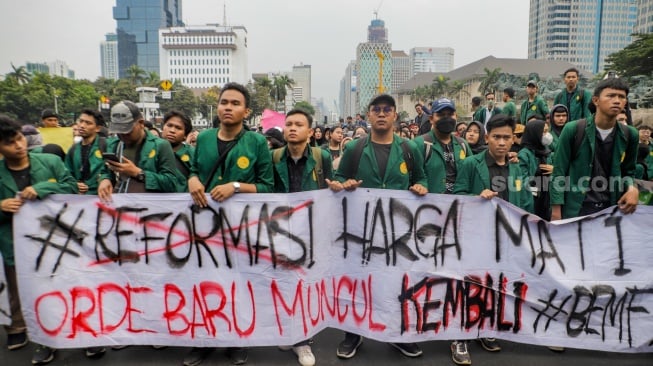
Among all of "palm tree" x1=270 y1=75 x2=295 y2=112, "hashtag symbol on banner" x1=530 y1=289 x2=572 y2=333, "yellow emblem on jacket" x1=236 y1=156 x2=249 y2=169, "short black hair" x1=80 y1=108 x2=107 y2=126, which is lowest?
"hashtag symbol on banner" x1=530 y1=289 x2=572 y2=333

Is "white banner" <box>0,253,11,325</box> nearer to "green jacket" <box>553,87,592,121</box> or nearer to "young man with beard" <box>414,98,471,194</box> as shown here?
"young man with beard" <box>414,98,471,194</box>

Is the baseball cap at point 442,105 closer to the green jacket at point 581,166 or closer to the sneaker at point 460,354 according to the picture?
the green jacket at point 581,166

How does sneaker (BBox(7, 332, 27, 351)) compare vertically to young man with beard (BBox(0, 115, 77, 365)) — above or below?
below

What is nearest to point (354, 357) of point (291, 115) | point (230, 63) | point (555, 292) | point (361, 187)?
point (361, 187)

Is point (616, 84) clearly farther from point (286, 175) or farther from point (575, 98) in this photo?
point (575, 98)

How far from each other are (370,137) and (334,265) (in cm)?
108

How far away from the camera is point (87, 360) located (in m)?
3.38

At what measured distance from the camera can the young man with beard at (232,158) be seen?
11.2 ft

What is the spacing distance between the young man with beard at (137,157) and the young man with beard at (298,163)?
0.88m

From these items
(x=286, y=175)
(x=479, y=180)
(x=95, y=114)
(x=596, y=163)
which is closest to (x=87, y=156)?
(x=95, y=114)

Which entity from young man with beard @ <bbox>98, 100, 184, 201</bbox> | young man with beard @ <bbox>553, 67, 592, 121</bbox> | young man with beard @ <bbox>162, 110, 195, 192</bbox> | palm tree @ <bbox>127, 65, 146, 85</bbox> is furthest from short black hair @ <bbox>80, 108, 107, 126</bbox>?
palm tree @ <bbox>127, 65, 146, 85</bbox>

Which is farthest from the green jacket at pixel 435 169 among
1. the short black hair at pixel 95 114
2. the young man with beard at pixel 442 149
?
the short black hair at pixel 95 114

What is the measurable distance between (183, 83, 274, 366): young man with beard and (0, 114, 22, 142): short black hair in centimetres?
131

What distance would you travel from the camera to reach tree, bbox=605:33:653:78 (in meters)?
37.8
